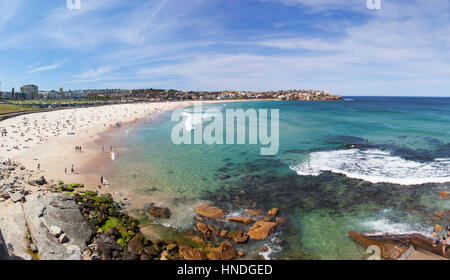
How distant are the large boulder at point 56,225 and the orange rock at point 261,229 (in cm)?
881

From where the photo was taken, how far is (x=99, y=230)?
1332cm

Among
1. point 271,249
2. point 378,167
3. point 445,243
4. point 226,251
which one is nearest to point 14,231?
point 226,251

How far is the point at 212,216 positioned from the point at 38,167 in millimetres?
18461

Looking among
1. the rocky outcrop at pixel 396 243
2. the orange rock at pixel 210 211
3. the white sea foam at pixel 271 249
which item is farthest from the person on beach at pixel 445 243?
the orange rock at pixel 210 211

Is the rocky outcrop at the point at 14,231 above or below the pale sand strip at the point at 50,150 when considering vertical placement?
below

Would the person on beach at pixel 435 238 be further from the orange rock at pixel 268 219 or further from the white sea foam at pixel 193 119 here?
the white sea foam at pixel 193 119

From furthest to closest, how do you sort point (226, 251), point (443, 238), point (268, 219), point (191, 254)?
1. point (268, 219)
2. point (443, 238)
3. point (226, 251)
4. point (191, 254)

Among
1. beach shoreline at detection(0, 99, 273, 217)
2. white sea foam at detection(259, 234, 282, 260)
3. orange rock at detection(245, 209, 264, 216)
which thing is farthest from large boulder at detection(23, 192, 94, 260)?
orange rock at detection(245, 209, 264, 216)

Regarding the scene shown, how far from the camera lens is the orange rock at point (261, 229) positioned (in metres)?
13.7

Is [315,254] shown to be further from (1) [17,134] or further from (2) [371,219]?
(1) [17,134]

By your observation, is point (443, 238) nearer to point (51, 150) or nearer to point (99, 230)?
point (99, 230)

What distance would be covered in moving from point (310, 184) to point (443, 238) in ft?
29.8

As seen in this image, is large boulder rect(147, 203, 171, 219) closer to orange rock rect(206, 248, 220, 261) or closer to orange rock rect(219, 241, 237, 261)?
orange rock rect(206, 248, 220, 261)

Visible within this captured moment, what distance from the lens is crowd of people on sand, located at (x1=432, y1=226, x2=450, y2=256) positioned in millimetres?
12188
